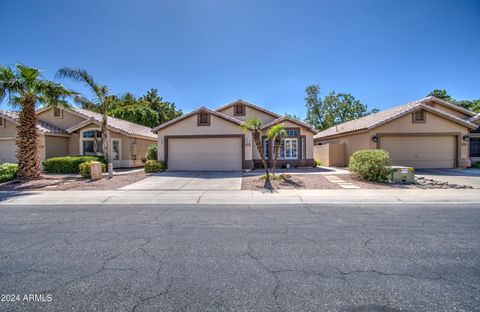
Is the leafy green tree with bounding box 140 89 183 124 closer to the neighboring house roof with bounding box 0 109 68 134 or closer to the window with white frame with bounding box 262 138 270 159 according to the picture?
the neighboring house roof with bounding box 0 109 68 134

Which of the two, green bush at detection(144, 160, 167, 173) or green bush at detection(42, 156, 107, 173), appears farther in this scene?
green bush at detection(42, 156, 107, 173)

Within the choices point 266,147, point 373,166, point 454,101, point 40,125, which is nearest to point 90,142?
point 40,125

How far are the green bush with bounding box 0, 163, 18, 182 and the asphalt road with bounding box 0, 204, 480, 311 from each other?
882 centimetres

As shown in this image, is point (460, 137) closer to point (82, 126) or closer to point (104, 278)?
point (104, 278)

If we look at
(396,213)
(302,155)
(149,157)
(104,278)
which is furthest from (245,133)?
(104,278)

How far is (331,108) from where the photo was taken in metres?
38.7

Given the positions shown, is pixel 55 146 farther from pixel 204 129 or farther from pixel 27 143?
pixel 204 129

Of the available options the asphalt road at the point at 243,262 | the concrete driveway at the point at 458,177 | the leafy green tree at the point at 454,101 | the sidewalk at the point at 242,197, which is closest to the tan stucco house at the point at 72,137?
the sidewalk at the point at 242,197

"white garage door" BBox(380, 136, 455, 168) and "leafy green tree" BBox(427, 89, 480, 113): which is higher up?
"leafy green tree" BBox(427, 89, 480, 113)

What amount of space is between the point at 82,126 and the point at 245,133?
1410cm

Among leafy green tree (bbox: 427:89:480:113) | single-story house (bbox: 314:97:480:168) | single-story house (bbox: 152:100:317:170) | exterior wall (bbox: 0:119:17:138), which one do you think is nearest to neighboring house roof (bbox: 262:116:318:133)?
single-story house (bbox: 152:100:317:170)

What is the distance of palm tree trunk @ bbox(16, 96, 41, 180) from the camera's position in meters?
12.8

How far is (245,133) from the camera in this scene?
17.2 metres

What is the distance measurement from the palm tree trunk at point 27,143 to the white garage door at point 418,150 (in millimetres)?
23251
